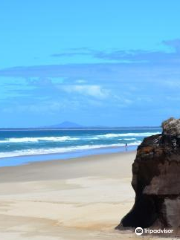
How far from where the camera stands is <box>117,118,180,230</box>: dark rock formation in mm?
10031

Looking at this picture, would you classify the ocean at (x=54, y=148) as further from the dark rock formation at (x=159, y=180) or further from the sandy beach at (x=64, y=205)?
the dark rock formation at (x=159, y=180)

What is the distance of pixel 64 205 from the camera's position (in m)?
14.5

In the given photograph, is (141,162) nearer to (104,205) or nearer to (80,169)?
(104,205)

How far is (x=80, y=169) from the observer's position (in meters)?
27.8

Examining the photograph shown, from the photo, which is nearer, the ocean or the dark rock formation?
the dark rock formation

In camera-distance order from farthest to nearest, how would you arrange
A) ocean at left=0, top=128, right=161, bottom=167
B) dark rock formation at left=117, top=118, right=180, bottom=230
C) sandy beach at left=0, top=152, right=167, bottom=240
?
ocean at left=0, top=128, right=161, bottom=167 → sandy beach at left=0, top=152, right=167, bottom=240 → dark rock formation at left=117, top=118, right=180, bottom=230

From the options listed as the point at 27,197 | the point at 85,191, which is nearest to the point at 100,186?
the point at 85,191

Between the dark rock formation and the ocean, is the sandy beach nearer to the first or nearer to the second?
the dark rock formation

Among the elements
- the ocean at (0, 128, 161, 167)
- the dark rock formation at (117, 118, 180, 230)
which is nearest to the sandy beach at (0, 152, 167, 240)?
the dark rock formation at (117, 118, 180, 230)

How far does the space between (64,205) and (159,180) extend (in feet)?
15.7

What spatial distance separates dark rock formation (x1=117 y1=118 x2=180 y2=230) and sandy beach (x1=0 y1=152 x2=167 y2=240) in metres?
0.48

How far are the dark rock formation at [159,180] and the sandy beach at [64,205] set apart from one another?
1.59 ft

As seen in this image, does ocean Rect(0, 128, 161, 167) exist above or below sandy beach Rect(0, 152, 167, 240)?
above

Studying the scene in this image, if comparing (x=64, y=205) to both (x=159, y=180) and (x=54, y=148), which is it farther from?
(x=54, y=148)
